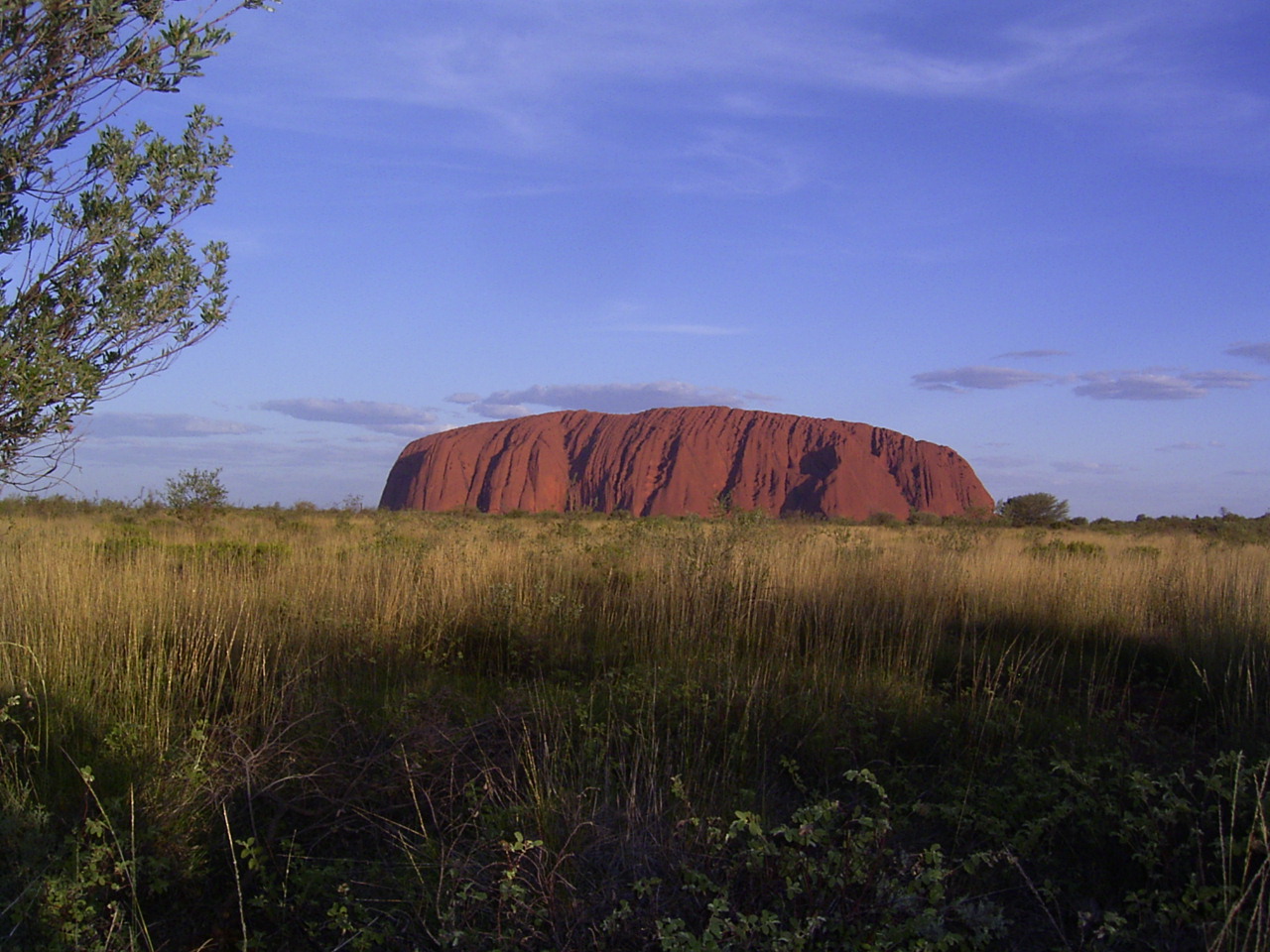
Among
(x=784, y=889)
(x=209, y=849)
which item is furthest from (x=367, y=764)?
(x=784, y=889)

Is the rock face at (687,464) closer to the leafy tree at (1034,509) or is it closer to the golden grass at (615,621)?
the leafy tree at (1034,509)

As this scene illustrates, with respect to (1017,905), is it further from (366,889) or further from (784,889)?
(366,889)

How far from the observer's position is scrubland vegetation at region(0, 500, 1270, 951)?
2.53 metres

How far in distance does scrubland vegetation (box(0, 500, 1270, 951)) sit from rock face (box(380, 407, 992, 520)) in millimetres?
57144

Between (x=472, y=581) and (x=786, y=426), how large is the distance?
241ft

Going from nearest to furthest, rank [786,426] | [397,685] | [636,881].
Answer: [636,881], [397,685], [786,426]

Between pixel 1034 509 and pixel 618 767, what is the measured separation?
33.8 meters

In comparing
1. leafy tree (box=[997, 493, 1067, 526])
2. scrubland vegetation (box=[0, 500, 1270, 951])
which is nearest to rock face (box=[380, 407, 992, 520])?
leafy tree (box=[997, 493, 1067, 526])

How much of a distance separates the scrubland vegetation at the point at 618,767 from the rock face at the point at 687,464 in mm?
57144

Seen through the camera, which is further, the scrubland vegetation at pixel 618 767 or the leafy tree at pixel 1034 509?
the leafy tree at pixel 1034 509

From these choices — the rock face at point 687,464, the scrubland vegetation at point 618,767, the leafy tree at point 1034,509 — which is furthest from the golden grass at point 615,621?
the rock face at point 687,464

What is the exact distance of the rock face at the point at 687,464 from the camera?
6800cm

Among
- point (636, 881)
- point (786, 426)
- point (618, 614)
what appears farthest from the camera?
point (786, 426)

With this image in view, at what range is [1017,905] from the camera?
9.52 feet
